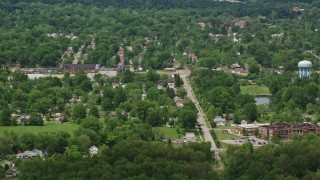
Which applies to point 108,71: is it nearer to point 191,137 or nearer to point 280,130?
point 191,137

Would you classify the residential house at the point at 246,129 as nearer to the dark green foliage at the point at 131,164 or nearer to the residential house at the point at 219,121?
the residential house at the point at 219,121

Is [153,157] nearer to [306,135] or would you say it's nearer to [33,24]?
[306,135]

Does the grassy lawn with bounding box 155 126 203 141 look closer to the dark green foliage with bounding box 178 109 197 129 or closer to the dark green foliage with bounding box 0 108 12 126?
the dark green foliage with bounding box 178 109 197 129

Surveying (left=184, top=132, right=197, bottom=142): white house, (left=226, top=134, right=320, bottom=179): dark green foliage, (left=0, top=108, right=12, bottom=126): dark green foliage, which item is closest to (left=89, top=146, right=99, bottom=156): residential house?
(left=184, top=132, right=197, bottom=142): white house

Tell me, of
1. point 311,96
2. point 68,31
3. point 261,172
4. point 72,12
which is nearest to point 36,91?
point 311,96

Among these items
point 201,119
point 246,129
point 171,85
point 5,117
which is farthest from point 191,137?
point 171,85

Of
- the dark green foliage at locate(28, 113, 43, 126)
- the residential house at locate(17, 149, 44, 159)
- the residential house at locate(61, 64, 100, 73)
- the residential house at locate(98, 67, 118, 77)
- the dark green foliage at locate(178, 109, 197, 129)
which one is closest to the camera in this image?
the residential house at locate(17, 149, 44, 159)
